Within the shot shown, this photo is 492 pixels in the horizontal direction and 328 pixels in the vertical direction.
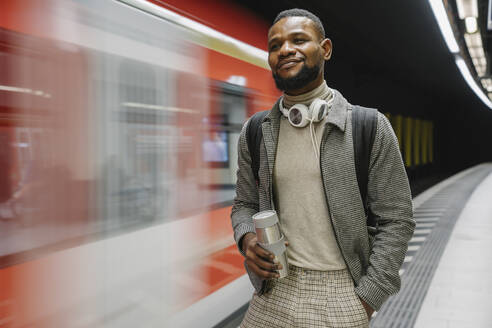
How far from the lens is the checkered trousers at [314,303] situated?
1204 millimetres

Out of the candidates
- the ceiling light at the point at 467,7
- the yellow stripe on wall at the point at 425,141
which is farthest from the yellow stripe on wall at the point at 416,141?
the ceiling light at the point at 467,7

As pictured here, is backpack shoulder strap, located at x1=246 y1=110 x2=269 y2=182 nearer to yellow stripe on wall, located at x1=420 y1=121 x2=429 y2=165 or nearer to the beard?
the beard

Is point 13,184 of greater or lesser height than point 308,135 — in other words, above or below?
below

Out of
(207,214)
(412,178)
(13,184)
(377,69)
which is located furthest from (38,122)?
(412,178)

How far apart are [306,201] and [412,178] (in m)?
17.8

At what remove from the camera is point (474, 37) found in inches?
304

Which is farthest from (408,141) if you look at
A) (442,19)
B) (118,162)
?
(118,162)

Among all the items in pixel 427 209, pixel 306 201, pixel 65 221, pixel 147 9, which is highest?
pixel 147 9

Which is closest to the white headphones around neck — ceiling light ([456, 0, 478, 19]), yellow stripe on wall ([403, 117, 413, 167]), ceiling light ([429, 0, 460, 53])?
ceiling light ([429, 0, 460, 53])

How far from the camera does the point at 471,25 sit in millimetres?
6738

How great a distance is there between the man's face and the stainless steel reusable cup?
0.38 meters

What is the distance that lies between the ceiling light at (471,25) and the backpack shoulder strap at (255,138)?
609cm

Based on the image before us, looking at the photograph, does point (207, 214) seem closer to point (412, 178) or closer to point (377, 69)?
point (377, 69)

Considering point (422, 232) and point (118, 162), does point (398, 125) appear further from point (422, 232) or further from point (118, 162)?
point (118, 162)
